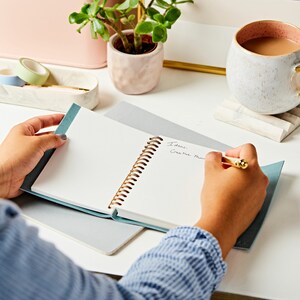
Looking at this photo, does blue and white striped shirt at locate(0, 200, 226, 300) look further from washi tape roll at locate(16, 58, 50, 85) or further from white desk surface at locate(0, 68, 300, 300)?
washi tape roll at locate(16, 58, 50, 85)

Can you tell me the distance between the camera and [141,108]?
104cm

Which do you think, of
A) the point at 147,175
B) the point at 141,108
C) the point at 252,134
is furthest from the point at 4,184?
the point at 252,134

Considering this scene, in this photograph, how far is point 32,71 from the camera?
104 cm

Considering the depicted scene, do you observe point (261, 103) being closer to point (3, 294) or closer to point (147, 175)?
point (147, 175)

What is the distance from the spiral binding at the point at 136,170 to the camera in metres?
0.84

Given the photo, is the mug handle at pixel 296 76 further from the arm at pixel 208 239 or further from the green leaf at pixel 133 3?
the green leaf at pixel 133 3

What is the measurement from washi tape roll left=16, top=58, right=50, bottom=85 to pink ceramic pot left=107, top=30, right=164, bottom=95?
107mm

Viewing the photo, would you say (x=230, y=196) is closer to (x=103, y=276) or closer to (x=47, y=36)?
(x=103, y=276)

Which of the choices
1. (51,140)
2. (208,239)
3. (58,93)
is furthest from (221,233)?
(58,93)

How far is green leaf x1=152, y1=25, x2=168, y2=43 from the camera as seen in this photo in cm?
98

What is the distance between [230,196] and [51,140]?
261 mm

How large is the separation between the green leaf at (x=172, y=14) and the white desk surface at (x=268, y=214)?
0.44 feet

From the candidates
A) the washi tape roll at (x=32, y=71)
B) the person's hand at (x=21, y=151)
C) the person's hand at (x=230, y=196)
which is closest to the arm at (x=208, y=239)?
the person's hand at (x=230, y=196)

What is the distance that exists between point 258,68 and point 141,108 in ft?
0.67
